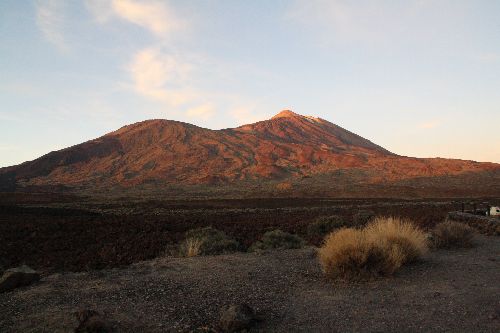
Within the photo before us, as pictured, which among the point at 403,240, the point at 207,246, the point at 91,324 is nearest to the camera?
the point at 91,324

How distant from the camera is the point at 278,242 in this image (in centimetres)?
1476

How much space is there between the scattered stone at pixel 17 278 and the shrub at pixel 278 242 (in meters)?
7.02

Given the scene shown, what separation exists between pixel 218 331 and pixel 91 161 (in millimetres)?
114293

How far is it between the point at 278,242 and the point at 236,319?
8.80 m

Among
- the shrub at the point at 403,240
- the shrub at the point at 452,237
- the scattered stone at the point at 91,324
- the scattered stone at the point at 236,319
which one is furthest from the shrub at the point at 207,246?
the shrub at the point at 452,237

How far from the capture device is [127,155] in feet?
370

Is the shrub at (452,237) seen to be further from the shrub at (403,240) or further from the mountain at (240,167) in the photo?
the mountain at (240,167)

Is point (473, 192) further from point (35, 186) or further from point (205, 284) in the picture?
point (35, 186)

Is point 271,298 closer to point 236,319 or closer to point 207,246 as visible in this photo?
point 236,319

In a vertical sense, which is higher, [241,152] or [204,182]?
[241,152]

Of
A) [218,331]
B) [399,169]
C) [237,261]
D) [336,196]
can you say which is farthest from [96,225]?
[399,169]

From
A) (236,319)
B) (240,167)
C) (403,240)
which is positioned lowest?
(236,319)

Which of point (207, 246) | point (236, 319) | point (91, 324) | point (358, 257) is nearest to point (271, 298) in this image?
point (236, 319)

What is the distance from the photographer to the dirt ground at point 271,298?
6207 mm
